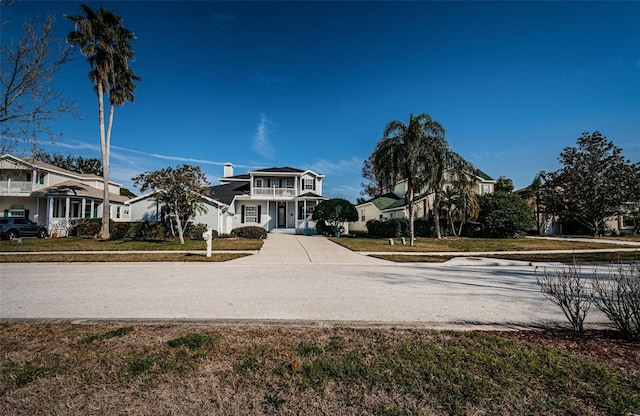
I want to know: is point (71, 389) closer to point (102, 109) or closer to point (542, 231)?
point (102, 109)

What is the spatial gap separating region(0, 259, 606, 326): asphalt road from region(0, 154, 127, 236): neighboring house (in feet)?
58.4

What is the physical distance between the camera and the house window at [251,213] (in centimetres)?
2986

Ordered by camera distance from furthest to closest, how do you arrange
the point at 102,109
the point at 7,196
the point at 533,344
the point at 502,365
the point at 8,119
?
the point at 7,196, the point at 102,109, the point at 8,119, the point at 533,344, the point at 502,365

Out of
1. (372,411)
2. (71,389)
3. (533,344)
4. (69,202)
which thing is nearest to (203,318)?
(71,389)

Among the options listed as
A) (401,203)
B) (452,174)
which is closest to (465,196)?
(452,174)

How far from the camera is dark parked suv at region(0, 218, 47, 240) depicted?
20.5 meters

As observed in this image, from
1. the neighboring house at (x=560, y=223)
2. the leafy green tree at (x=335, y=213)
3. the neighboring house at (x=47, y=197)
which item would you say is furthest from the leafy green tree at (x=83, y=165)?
the neighboring house at (x=560, y=223)

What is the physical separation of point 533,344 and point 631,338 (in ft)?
4.16

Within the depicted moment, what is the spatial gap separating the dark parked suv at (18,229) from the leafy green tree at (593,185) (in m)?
44.0

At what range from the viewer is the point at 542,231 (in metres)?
30.1

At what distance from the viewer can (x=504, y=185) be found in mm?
34688

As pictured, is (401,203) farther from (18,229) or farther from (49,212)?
(18,229)

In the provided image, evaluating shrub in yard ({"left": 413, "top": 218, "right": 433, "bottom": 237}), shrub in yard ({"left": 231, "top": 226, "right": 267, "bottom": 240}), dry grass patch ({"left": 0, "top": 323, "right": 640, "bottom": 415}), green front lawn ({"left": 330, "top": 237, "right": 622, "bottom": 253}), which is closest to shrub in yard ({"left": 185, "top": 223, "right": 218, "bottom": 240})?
shrub in yard ({"left": 231, "top": 226, "right": 267, "bottom": 240})

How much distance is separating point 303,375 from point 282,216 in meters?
28.7
